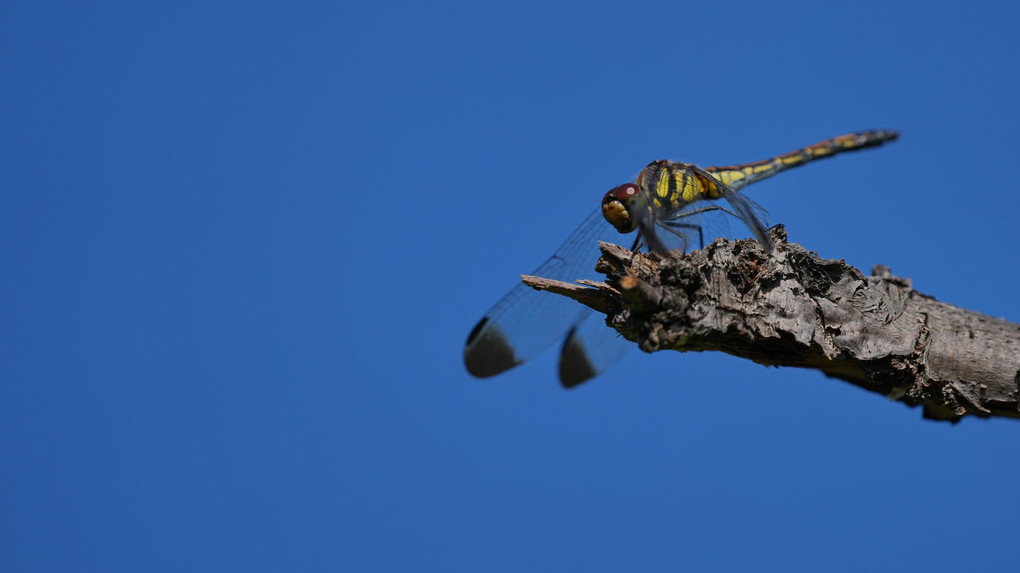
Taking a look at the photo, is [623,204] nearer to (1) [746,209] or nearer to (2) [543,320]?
(1) [746,209]

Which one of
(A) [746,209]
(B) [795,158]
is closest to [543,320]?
(A) [746,209]

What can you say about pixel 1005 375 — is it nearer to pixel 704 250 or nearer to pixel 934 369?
pixel 934 369

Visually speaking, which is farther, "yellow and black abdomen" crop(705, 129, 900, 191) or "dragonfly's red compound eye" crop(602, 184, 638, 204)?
"yellow and black abdomen" crop(705, 129, 900, 191)

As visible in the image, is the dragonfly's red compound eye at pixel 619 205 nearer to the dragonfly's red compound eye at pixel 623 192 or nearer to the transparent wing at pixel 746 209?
the dragonfly's red compound eye at pixel 623 192

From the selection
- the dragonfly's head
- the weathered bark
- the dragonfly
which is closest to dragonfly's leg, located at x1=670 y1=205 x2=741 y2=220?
the dragonfly

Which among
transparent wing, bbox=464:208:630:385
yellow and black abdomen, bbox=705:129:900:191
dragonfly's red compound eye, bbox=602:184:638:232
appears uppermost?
yellow and black abdomen, bbox=705:129:900:191

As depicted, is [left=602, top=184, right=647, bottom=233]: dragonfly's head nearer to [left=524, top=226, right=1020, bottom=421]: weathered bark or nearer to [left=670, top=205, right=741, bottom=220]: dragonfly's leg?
[left=670, top=205, right=741, bottom=220]: dragonfly's leg

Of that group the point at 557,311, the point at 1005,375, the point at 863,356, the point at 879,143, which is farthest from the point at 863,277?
the point at 879,143

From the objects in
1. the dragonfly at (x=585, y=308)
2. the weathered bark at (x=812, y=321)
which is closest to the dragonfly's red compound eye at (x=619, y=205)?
the dragonfly at (x=585, y=308)
